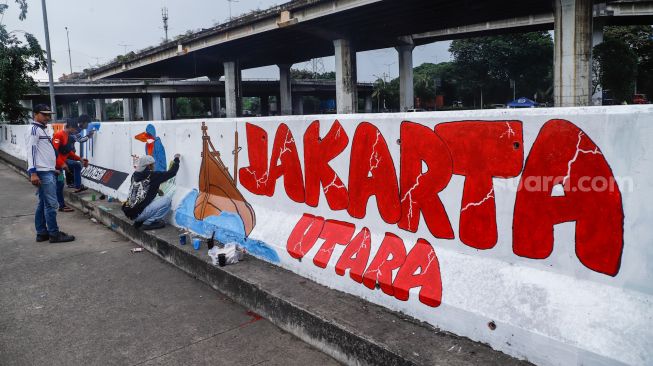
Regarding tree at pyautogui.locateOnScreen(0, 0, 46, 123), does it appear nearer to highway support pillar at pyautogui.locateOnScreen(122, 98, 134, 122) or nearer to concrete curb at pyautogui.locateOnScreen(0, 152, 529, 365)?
concrete curb at pyautogui.locateOnScreen(0, 152, 529, 365)

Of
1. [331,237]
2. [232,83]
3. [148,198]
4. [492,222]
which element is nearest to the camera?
[492,222]

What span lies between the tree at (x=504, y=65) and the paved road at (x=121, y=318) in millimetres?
82775

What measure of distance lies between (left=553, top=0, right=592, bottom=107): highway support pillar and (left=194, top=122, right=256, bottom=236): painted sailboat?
82.4 ft

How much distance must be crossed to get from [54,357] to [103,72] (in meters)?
87.1

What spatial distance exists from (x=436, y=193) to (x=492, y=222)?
0.43 m

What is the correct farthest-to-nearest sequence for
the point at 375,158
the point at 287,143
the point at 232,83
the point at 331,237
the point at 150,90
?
the point at 150,90
the point at 232,83
the point at 287,143
the point at 331,237
the point at 375,158

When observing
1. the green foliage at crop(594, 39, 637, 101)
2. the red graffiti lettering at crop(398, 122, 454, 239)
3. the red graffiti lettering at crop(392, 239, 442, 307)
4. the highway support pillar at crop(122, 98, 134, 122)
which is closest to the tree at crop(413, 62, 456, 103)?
the green foliage at crop(594, 39, 637, 101)

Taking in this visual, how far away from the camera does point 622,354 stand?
2.20 metres

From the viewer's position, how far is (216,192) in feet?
18.5

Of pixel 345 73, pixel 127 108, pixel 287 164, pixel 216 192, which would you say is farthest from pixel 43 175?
pixel 127 108

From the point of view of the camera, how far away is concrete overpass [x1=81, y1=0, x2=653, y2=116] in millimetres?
26516

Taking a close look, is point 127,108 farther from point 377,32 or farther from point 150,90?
point 377,32

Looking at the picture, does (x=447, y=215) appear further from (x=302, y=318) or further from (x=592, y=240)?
(x=302, y=318)

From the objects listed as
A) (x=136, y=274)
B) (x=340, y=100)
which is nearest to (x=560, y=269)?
(x=136, y=274)
